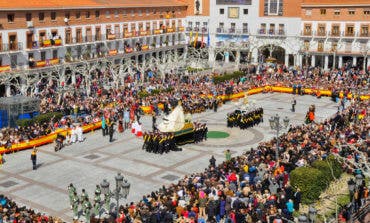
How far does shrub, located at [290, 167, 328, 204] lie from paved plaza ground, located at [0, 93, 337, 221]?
7460 millimetres

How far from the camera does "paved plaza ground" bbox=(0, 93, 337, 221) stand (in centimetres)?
2706

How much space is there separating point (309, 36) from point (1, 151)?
5003cm

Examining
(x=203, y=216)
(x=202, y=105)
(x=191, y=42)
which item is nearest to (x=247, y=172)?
(x=203, y=216)

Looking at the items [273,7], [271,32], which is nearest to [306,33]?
A: [271,32]

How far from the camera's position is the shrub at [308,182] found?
24.6 meters

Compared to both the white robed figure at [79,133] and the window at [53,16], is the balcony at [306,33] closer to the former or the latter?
the window at [53,16]

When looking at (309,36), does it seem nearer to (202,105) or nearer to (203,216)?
(202,105)

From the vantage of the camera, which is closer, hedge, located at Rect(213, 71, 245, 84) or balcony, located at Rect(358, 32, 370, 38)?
hedge, located at Rect(213, 71, 245, 84)

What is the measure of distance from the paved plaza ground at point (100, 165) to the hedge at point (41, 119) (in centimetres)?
390

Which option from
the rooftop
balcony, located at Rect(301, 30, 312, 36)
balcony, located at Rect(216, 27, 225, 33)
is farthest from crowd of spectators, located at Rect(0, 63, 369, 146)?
balcony, located at Rect(216, 27, 225, 33)

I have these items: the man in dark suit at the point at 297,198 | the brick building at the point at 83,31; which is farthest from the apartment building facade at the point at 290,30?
the man in dark suit at the point at 297,198

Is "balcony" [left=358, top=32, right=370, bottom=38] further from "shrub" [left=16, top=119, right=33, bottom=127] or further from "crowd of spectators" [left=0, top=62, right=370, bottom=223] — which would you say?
"shrub" [left=16, top=119, right=33, bottom=127]

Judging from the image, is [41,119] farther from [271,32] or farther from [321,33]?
[321,33]

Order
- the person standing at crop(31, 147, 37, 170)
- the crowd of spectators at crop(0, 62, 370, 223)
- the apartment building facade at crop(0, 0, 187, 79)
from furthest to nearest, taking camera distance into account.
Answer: the apartment building facade at crop(0, 0, 187, 79) → the person standing at crop(31, 147, 37, 170) → the crowd of spectators at crop(0, 62, 370, 223)
